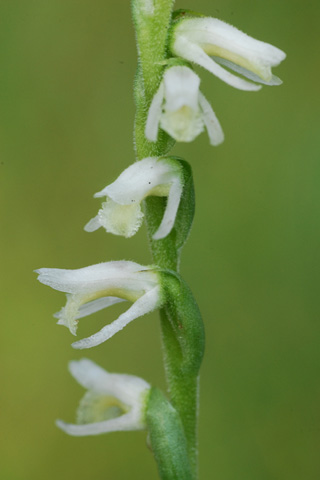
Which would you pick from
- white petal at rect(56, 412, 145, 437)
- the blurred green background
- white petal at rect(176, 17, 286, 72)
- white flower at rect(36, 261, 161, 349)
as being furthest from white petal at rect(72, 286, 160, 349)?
the blurred green background

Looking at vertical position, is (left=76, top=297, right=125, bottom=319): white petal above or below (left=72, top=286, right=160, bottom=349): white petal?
above

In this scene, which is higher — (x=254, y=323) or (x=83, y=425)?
(x=254, y=323)

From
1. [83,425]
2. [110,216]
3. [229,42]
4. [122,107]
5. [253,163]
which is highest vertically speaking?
[122,107]

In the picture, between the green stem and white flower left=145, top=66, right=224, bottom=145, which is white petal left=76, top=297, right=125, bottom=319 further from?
white flower left=145, top=66, right=224, bottom=145

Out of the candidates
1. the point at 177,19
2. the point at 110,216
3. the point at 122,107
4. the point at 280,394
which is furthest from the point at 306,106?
the point at 110,216

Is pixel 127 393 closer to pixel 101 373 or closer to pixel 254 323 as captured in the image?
pixel 101 373

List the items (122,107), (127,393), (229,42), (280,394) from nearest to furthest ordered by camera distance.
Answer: (229,42)
(127,393)
(280,394)
(122,107)
